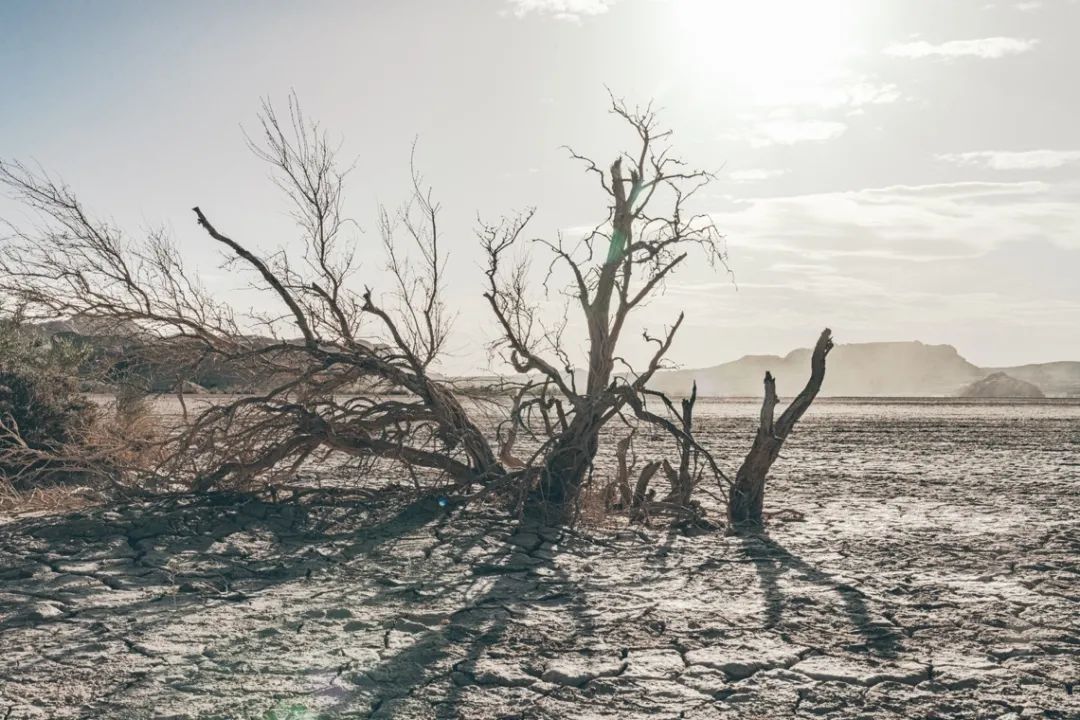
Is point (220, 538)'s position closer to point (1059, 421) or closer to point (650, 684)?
point (650, 684)

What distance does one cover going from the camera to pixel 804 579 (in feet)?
23.0

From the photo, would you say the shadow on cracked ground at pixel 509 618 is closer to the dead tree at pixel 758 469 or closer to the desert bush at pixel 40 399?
the dead tree at pixel 758 469

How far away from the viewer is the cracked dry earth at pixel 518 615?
463 centimetres

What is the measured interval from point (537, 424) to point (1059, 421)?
14.7 m

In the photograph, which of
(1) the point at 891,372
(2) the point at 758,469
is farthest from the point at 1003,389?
(2) the point at 758,469

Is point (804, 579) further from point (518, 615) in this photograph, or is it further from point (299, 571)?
point (299, 571)

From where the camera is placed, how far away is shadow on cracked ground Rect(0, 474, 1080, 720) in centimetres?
462

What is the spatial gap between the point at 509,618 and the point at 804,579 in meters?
2.27

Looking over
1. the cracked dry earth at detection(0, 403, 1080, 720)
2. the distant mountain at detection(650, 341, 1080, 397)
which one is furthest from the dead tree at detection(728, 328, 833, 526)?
the distant mountain at detection(650, 341, 1080, 397)

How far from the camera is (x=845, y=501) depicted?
1087cm

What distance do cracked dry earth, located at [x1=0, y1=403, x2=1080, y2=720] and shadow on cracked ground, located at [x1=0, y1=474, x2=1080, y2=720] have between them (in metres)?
0.02

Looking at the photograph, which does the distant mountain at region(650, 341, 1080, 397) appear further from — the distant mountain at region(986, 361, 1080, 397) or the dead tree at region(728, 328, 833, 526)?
the dead tree at region(728, 328, 833, 526)

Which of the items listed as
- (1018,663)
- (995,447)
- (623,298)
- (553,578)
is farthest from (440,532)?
(995,447)

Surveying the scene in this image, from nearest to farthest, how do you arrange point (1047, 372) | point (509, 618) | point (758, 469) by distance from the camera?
1. point (509, 618)
2. point (758, 469)
3. point (1047, 372)
